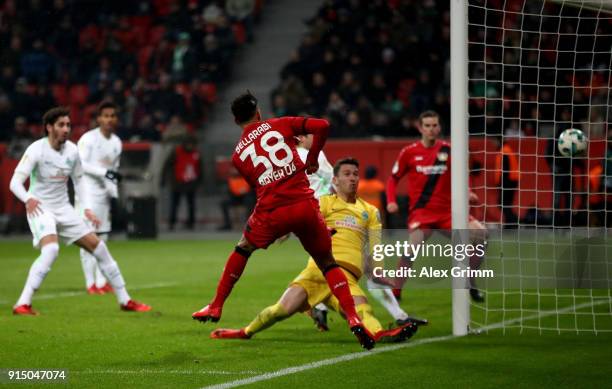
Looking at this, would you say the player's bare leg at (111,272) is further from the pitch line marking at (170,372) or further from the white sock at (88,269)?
the pitch line marking at (170,372)

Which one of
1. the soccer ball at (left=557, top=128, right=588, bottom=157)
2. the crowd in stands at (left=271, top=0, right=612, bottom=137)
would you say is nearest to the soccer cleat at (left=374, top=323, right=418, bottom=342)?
the soccer ball at (left=557, top=128, right=588, bottom=157)

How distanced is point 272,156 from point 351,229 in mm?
1369

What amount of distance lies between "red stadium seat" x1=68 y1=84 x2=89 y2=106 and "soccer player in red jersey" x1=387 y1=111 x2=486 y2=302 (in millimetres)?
17143

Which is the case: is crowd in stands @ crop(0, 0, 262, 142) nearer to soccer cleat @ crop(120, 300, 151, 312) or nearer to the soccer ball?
soccer cleat @ crop(120, 300, 151, 312)

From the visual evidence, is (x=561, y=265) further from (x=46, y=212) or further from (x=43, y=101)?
(x=43, y=101)

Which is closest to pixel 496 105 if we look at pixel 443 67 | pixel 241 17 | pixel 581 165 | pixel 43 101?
pixel 443 67

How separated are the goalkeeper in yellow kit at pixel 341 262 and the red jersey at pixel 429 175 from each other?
2.51 meters

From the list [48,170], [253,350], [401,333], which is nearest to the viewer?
[253,350]

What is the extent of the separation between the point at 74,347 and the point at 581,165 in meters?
9.24

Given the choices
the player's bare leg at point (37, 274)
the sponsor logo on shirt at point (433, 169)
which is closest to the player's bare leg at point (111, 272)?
the player's bare leg at point (37, 274)

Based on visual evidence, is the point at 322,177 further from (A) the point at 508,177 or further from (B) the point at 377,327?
(A) the point at 508,177

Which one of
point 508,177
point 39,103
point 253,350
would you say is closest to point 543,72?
point 508,177

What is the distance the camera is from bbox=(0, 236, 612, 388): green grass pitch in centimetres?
683

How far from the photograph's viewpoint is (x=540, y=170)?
60.3 feet
